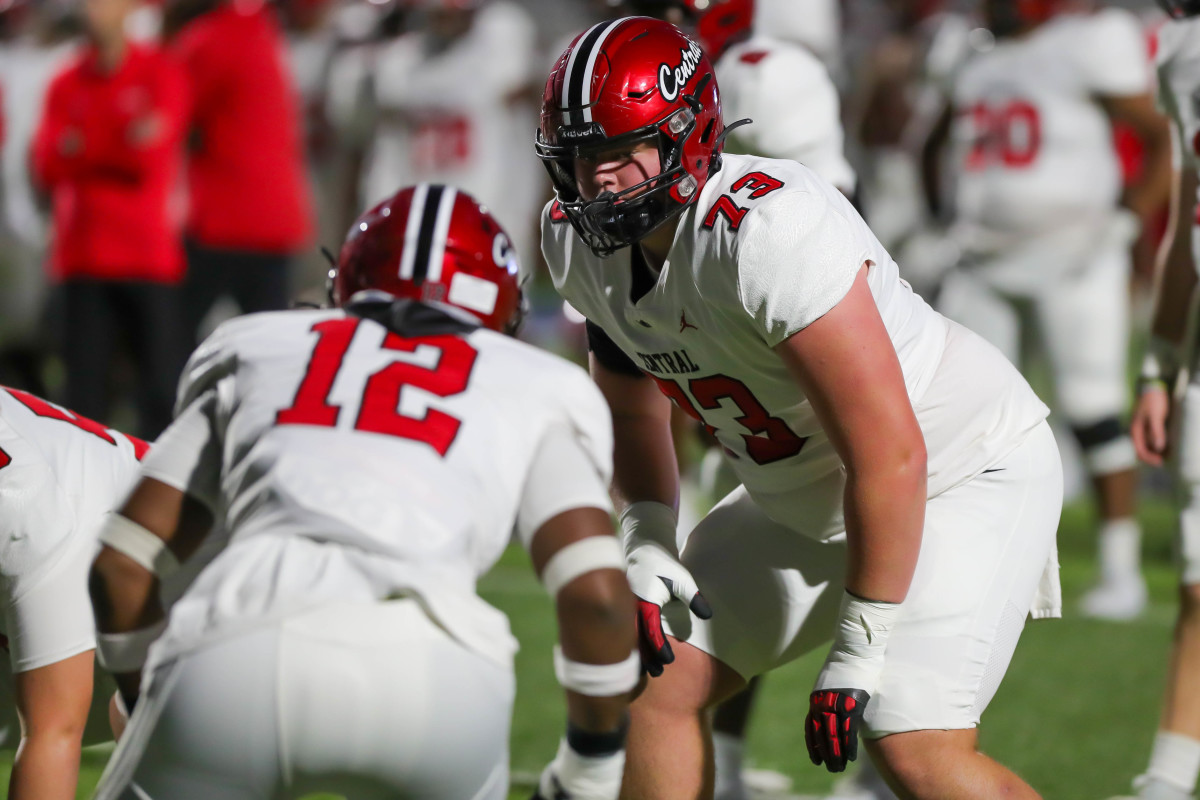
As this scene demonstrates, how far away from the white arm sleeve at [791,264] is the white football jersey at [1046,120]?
153 inches

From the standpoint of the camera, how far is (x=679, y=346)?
249cm

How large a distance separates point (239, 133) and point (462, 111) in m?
1.39

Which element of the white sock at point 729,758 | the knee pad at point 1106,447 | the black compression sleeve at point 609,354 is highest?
the black compression sleeve at point 609,354

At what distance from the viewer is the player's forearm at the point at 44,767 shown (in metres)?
2.25

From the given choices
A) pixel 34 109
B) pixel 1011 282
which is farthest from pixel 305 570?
pixel 34 109

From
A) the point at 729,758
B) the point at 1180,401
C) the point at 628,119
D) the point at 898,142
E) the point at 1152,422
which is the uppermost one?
the point at 628,119

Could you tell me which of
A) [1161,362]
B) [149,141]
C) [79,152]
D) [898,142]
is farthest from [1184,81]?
[898,142]

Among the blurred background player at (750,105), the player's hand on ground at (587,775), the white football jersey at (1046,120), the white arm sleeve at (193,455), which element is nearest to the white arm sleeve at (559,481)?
the player's hand on ground at (587,775)

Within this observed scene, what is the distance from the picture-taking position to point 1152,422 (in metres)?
3.41

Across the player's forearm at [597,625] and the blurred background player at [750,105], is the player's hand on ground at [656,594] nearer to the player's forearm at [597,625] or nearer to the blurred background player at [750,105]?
the player's forearm at [597,625]

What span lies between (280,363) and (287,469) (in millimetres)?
170

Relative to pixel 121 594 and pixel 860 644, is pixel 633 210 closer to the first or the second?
pixel 860 644

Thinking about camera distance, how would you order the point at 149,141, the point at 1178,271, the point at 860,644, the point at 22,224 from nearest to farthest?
the point at 860,644 < the point at 1178,271 < the point at 149,141 < the point at 22,224

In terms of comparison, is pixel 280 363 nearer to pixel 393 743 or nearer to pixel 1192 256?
pixel 393 743
